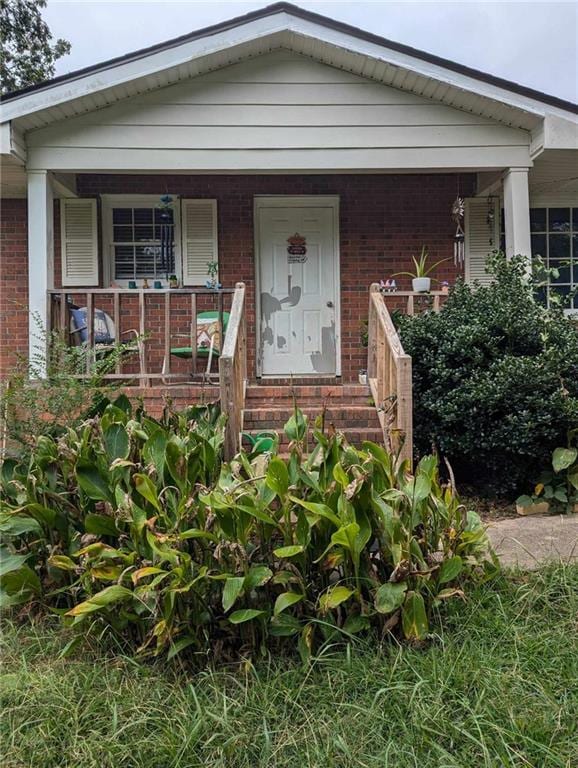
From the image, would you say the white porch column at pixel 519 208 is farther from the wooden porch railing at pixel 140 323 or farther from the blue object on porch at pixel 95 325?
the blue object on porch at pixel 95 325

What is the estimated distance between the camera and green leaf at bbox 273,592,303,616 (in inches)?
90.5

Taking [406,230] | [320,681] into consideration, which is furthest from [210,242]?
[320,681]

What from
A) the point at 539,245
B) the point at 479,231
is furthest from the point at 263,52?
the point at 539,245

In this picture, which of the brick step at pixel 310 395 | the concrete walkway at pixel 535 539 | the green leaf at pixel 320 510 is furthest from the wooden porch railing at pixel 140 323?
the green leaf at pixel 320 510

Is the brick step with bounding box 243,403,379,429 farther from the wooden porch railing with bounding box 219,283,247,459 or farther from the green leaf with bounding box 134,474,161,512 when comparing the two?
the green leaf with bounding box 134,474,161,512

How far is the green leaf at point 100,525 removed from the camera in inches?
101

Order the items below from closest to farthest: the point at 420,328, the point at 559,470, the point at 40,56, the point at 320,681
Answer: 1. the point at 320,681
2. the point at 559,470
3. the point at 420,328
4. the point at 40,56

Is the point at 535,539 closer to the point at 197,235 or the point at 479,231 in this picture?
the point at 479,231

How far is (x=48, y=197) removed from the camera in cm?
595

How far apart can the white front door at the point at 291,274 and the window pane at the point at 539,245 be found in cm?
268

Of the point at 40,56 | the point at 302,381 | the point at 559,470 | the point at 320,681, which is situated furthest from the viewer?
the point at 40,56

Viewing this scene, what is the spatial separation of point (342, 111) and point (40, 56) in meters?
15.1

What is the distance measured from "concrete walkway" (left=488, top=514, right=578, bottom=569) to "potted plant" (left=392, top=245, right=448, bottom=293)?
2925 mm

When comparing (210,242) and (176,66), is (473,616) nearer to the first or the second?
(176,66)
